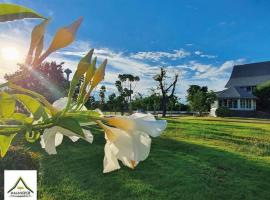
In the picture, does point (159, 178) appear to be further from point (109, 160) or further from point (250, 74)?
point (250, 74)

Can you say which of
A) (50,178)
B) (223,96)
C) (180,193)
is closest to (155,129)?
(180,193)

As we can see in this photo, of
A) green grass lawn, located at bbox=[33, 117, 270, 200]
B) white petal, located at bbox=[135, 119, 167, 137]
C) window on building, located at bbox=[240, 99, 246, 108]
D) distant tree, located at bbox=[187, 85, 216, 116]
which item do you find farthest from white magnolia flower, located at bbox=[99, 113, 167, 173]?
window on building, located at bbox=[240, 99, 246, 108]

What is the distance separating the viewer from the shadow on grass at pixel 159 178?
470 centimetres

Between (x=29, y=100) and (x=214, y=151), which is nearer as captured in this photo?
(x=29, y=100)

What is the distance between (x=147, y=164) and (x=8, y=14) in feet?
19.8

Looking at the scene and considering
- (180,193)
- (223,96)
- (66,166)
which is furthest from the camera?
(223,96)

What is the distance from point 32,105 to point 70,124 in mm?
51

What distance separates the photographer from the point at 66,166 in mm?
5973

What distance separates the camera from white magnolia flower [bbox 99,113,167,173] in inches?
11.1

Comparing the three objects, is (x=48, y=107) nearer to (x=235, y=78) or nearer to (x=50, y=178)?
(x=50, y=178)

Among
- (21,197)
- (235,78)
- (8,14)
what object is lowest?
(21,197)

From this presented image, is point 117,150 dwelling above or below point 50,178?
above

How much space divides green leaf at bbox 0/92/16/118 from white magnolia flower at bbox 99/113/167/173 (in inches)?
3.2

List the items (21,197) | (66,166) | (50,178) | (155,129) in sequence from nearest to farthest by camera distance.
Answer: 1. (155,129)
2. (21,197)
3. (50,178)
4. (66,166)
